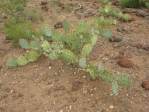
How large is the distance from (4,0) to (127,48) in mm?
1814

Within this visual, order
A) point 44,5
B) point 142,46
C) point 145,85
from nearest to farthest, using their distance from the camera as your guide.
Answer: point 145,85 < point 142,46 < point 44,5

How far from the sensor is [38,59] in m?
4.09

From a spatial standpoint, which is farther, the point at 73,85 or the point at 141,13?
the point at 141,13

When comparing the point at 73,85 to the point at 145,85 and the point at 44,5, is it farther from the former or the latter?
the point at 44,5

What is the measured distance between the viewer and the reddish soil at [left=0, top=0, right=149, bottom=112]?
3438 millimetres

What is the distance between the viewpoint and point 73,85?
12.0 feet

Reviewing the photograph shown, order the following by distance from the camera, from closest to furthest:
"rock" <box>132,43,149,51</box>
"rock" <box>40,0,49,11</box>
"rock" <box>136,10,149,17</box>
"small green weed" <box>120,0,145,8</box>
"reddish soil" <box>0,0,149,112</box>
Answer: "reddish soil" <box>0,0,149,112</box> → "rock" <box>132,43,149,51</box> → "rock" <box>136,10,149,17</box> → "rock" <box>40,0,49,11</box> → "small green weed" <box>120,0,145,8</box>

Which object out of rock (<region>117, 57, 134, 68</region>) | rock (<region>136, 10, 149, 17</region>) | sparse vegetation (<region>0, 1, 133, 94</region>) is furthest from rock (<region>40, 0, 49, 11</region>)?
rock (<region>117, 57, 134, 68</region>)

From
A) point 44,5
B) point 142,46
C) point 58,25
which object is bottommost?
point 142,46

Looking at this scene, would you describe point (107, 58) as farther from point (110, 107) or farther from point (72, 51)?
point (110, 107)

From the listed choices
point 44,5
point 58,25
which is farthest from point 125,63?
point 44,5

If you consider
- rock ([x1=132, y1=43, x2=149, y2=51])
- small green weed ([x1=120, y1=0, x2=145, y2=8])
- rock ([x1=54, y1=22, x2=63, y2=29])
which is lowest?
rock ([x1=132, y1=43, x2=149, y2=51])

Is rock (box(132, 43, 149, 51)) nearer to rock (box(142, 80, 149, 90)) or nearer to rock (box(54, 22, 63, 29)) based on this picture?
rock (box(142, 80, 149, 90))

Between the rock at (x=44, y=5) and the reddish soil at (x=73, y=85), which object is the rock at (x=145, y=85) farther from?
the rock at (x=44, y=5)
